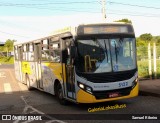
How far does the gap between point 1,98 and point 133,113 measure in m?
7.62

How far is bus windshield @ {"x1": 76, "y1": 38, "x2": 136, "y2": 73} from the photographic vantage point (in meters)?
11.6

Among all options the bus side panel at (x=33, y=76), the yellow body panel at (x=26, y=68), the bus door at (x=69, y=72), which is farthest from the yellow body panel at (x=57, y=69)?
the yellow body panel at (x=26, y=68)

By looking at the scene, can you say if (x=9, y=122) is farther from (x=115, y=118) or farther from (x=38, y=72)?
(x=38, y=72)

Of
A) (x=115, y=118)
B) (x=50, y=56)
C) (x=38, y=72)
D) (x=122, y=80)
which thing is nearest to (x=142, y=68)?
(x=38, y=72)

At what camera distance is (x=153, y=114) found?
416 inches

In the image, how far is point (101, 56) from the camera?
1162 cm

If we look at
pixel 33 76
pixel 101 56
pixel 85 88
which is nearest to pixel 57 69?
pixel 85 88

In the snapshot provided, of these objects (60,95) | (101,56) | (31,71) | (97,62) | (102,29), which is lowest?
(60,95)

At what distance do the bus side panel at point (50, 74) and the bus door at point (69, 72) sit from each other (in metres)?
0.57

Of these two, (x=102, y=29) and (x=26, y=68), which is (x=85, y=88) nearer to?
(x=102, y=29)

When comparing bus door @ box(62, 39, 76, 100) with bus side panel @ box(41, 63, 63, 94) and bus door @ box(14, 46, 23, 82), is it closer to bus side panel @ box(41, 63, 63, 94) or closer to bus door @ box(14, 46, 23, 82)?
bus side panel @ box(41, 63, 63, 94)

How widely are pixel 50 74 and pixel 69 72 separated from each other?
241cm

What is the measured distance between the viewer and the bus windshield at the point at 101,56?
11.6 m

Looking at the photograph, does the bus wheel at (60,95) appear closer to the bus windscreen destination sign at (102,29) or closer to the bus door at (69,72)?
the bus door at (69,72)
